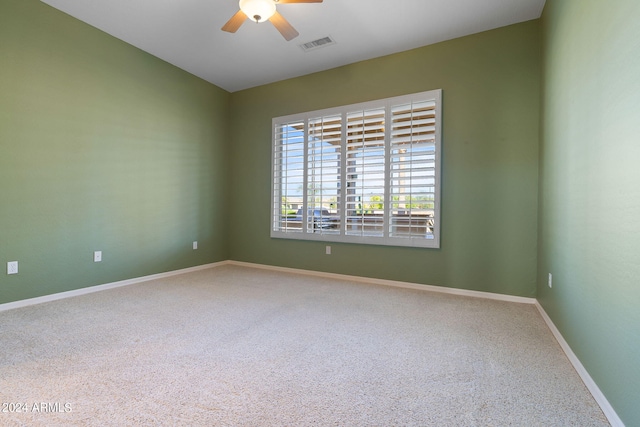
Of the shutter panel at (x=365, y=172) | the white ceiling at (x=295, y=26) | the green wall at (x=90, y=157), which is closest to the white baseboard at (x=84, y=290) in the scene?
the green wall at (x=90, y=157)

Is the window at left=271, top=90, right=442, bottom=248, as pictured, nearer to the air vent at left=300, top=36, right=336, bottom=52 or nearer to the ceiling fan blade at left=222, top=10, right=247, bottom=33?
the air vent at left=300, top=36, right=336, bottom=52

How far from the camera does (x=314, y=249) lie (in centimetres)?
429

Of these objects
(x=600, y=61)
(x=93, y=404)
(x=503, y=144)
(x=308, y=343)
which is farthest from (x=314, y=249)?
(x=600, y=61)

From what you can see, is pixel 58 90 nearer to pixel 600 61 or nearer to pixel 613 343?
pixel 600 61

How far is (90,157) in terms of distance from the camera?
10.7 feet

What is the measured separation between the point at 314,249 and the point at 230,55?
289 centimetres

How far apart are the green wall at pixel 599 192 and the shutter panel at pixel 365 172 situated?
1.78 meters

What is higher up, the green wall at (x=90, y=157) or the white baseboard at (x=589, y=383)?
the green wall at (x=90, y=157)

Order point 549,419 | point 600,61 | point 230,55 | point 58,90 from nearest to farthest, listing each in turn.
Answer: point 549,419 → point 600,61 → point 58,90 → point 230,55

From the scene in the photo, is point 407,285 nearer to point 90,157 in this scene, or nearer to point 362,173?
point 362,173

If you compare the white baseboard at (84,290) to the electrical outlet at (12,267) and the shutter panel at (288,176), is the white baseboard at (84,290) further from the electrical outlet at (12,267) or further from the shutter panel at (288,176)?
the shutter panel at (288,176)

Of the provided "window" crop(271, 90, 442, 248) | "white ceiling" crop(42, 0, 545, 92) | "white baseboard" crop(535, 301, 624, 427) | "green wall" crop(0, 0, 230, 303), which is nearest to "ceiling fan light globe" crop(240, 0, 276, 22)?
"white ceiling" crop(42, 0, 545, 92)

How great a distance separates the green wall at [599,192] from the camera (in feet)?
3.99

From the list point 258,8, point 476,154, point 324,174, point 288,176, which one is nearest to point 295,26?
point 258,8
